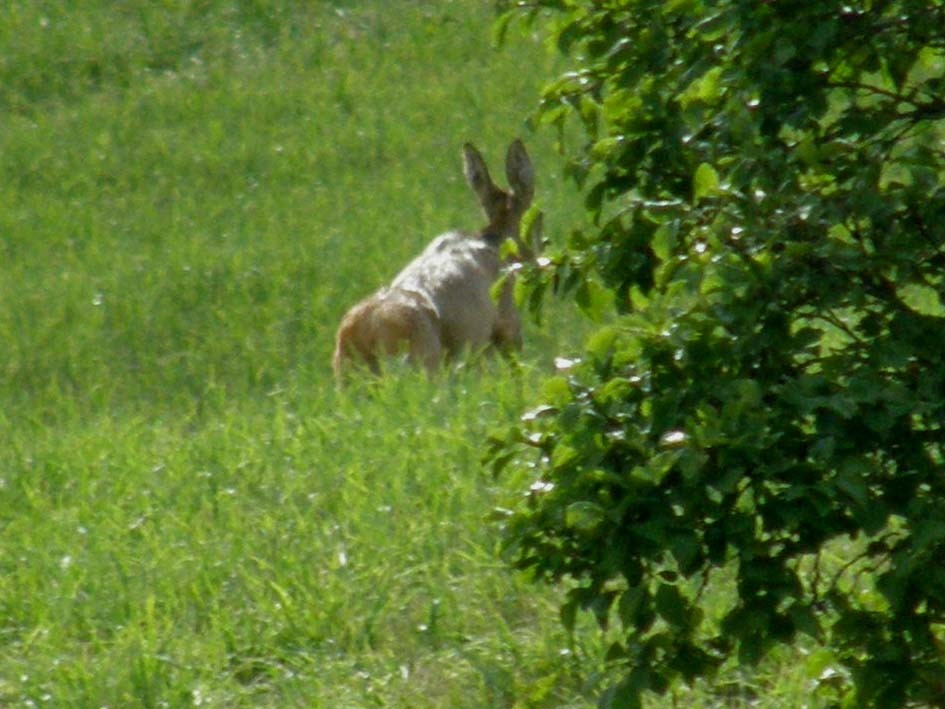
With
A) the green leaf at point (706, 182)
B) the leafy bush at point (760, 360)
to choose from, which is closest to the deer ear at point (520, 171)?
the leafy bush at point (760, 360)

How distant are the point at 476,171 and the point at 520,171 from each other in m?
0.27

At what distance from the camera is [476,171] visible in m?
11.3

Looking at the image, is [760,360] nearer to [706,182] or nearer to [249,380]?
[706,182]

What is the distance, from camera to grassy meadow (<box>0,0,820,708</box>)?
223 inches

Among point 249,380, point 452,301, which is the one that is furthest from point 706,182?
point 249,380

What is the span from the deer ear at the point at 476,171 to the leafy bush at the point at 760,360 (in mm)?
7384

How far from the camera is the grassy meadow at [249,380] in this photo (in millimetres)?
5660

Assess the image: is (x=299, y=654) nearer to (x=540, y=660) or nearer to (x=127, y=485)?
(x=540, y=660)

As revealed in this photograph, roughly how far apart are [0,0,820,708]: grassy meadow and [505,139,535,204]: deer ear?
0.79 m

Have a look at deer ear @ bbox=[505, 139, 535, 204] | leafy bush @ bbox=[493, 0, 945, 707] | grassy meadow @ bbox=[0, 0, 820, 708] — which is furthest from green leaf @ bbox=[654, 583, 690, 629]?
deer ear @ bbox=[505, 139, 535, 204]

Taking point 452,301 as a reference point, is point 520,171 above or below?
above

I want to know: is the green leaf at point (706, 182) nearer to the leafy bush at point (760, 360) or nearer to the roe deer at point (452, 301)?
the leafy bush at point (760, 360)

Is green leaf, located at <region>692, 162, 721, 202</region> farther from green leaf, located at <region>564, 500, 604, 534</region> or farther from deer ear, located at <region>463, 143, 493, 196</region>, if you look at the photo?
deer ear, located at <region>463, 143, 493, 196</region>

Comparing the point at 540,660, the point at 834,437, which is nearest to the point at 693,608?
the point at 834,437
